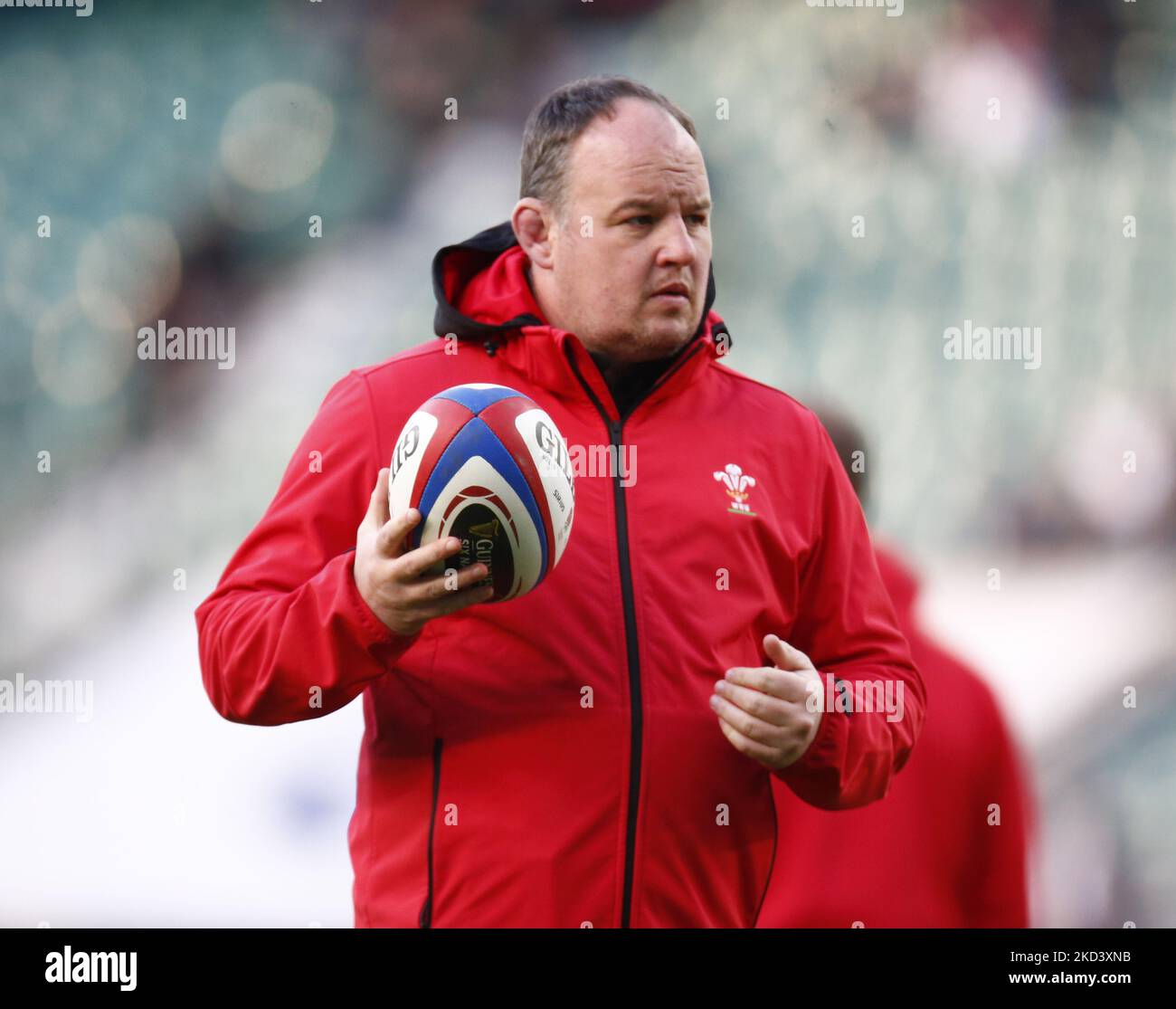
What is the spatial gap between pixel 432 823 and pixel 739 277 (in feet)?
7.00

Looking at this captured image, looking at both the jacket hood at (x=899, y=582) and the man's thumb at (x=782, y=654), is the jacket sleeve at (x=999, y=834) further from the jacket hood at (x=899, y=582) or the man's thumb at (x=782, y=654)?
the man's thumb at (x=782, y=654)

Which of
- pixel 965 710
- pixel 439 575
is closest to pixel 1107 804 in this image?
pixel 965 710

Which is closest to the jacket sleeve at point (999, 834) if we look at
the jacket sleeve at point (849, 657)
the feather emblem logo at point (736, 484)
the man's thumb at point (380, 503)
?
the jacket sleeve at point (849, 657)

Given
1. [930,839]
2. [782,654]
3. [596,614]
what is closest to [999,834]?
[930,839]

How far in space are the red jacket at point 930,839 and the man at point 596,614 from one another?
3.02 ft

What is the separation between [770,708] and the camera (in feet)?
5.74

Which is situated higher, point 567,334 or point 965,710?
point 567,334

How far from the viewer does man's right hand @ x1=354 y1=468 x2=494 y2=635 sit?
1.53m

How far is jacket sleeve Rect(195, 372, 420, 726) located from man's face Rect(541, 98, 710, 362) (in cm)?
39

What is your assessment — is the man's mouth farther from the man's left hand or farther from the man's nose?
the man's left hand

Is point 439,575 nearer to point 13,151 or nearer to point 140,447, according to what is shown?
point 140,447

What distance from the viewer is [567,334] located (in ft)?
6.53

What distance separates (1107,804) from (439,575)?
2.42 metres


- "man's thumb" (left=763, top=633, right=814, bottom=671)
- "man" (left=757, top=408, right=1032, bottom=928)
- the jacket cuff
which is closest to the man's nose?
"man's thumb" (left=763, top=633, right=814, bottom=671)
